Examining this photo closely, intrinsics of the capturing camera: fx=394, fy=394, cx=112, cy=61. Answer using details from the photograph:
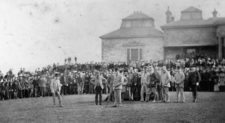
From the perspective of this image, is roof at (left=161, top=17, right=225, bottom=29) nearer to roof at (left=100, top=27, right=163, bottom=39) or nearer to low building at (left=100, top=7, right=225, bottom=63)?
low building at (left=100, top=7, right=225, bottom=63)

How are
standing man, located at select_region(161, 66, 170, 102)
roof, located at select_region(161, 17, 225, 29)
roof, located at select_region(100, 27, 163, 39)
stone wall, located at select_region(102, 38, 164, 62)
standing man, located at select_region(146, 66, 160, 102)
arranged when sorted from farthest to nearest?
roof, located at select_region(100, 27, 163, 39) → stone wall, located at select_region(102, 38, 164, 62) → roof, located at select_region(161, 17, 225, 29) → standing man, located at select_region(146, 66, 160, 102) → standing man, located at select_region(161, 66, 170, 102)

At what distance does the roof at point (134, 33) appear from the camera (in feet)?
168

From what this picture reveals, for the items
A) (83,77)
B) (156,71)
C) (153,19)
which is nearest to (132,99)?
(156,71)

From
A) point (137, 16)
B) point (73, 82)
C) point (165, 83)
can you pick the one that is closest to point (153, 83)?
point (165, 83)

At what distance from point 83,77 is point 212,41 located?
2148cm

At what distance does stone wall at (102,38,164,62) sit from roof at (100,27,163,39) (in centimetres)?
53

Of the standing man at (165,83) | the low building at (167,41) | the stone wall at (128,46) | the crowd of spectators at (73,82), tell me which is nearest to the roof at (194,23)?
the low building at (167,41)

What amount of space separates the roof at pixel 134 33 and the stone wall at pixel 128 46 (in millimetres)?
529

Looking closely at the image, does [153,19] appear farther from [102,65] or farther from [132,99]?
[132,99]

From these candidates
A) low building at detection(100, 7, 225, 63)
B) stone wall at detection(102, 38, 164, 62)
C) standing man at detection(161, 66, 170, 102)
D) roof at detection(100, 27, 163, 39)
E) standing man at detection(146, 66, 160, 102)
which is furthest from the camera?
roof at detection(100, 27, 163, 39)

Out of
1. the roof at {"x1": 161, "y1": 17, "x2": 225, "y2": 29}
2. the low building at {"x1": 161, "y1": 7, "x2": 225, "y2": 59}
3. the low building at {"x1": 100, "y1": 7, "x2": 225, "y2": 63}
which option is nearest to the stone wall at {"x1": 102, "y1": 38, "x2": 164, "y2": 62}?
the low building at {"x1": 100, "y1": 7, "x2": 225, "y2": 63}

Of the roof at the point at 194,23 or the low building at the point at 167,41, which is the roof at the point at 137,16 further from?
the roof at the point at 194,23

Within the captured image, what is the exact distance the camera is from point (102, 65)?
39.1 m

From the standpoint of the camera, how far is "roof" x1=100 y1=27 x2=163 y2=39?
168 feet
